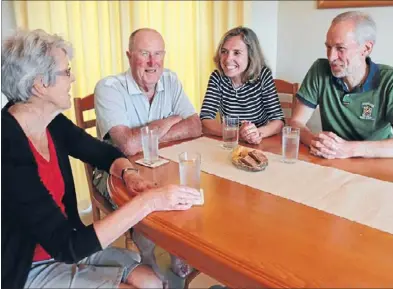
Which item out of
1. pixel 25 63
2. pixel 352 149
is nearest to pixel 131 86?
pixel 25 63

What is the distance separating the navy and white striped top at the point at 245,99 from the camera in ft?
7.16

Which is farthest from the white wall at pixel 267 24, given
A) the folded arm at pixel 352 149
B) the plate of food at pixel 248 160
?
the plate of food at pixel 248 160

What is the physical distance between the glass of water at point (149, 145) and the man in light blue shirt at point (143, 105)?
21 centimetres

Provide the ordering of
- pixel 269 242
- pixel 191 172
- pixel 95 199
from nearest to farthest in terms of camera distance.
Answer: pixel 269 242, pixel 191 172, pixel 95 199

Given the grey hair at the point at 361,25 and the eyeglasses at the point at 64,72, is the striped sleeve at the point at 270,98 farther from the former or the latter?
the eyeglasses at the point at 64,72

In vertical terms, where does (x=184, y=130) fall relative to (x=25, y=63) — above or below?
below

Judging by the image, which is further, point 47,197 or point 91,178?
point 91,178

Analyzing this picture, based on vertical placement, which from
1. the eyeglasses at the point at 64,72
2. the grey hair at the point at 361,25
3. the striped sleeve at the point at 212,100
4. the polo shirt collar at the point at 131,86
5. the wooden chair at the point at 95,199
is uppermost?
the grey hair at the point at 361,25

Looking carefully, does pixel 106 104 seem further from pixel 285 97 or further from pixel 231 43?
pixel 285 97

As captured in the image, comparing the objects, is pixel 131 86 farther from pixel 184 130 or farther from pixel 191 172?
pixel 191 172

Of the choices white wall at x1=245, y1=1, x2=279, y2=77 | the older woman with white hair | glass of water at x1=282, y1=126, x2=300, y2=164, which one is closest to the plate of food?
glass of water at x1=282, y1=126, x2=300, y2=164

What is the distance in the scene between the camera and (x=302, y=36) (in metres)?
2.81

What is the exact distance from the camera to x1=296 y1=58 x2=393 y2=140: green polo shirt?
174 cm

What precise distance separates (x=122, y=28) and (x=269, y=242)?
210 cm
